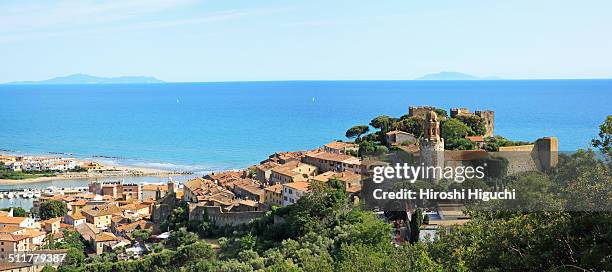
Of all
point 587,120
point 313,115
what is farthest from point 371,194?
point 313,115

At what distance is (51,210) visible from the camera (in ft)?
113

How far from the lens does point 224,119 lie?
4067 inches

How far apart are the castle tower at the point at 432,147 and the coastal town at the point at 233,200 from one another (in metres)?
0.04

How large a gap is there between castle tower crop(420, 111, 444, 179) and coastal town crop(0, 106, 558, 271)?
36 mm

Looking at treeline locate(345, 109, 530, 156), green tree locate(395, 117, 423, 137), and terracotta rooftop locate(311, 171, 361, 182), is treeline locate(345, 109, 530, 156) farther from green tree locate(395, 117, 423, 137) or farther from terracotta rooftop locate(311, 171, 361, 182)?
terracotta rooftop locate(311, 171, 361, 182)

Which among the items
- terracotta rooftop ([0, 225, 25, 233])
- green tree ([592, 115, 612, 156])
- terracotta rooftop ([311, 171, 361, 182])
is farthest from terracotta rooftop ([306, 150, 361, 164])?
green tree ([592, 115, 612, 156])

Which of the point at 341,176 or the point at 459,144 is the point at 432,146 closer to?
the point at 341,176

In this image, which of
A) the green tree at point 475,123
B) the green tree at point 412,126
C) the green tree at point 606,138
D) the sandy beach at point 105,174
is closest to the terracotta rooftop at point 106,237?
the green tree at point 412,126

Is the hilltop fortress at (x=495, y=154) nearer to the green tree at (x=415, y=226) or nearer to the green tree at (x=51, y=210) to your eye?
the green tree at (x=415, y=226)

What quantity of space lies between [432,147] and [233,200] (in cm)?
826

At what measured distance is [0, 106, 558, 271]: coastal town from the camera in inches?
977

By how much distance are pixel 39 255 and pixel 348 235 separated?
12.8 metres

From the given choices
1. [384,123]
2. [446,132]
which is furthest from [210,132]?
[446,132]

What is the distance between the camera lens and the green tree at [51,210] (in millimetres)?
34375
